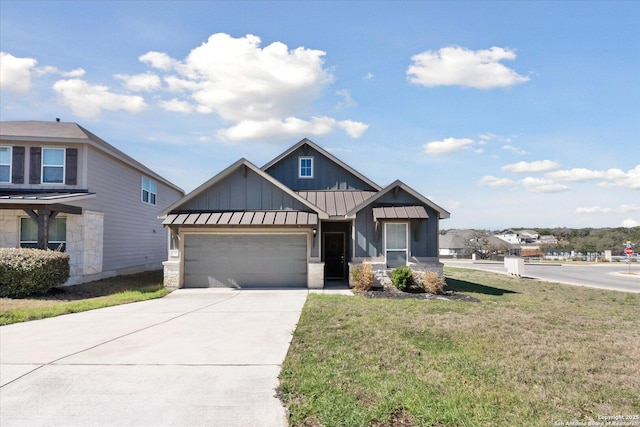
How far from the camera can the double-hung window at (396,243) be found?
15781 millimetres

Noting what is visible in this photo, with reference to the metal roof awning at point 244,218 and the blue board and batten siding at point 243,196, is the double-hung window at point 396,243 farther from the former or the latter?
the blue board and batten siding at point 243,196

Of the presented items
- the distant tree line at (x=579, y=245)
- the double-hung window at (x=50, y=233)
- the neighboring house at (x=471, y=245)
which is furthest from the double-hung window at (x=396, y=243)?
the neighboring house at (x=471, y=245)

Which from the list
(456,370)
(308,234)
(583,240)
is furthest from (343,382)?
(583,240)

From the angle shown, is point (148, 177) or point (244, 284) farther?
point (148, 177)

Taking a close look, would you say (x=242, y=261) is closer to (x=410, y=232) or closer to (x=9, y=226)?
(x=410, y=232)

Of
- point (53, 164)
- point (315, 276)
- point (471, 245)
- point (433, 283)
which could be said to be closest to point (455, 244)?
point (471, 245)

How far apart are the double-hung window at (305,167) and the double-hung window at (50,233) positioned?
10297 millimetres

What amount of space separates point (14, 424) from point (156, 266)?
873 inches

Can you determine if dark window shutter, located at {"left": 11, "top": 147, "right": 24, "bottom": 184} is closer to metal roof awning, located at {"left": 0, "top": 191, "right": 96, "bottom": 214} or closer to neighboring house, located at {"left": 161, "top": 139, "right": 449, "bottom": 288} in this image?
metal roof awning, located at {"left": 0, "top": 191, "right": 96, "bottom": 214}

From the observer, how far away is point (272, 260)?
16.2 meters

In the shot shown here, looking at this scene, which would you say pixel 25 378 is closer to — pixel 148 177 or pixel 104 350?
pixel 104 350

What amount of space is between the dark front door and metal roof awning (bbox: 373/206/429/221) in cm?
390

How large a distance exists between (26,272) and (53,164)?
6.06 m

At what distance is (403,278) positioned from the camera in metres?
14.7
